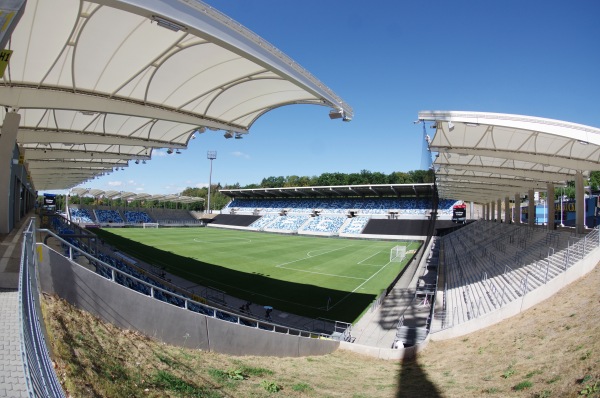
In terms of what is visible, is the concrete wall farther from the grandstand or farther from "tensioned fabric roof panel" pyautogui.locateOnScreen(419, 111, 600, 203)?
the grandstand

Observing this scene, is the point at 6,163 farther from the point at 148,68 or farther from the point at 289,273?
the point at 289,273

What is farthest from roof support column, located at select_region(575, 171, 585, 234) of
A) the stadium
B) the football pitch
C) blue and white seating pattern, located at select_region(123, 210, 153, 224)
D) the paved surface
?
blue and white seating pattern, located at select_region(123, 210, 153, 224)

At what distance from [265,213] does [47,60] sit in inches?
2973

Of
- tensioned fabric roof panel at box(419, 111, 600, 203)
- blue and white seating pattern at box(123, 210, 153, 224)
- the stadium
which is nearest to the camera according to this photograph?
the stadium

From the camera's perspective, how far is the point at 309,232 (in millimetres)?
70000

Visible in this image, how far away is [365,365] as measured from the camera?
39.1ft

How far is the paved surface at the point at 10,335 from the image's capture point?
3535mm

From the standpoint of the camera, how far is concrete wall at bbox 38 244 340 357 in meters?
6.12

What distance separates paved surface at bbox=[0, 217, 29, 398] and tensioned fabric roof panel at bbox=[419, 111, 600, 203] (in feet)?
44.2

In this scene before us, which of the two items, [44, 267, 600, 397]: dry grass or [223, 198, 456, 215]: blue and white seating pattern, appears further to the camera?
[223, 198, 456, 215]: blue and white seating pattern

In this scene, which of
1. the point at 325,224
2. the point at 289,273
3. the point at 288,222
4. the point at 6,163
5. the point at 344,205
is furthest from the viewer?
the point at 344,205

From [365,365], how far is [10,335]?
412 inches

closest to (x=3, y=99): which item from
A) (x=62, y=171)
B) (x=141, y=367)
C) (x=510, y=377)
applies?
(x=141, y=367)

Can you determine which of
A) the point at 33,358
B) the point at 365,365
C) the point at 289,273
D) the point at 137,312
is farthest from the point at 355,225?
the point at 33,358
